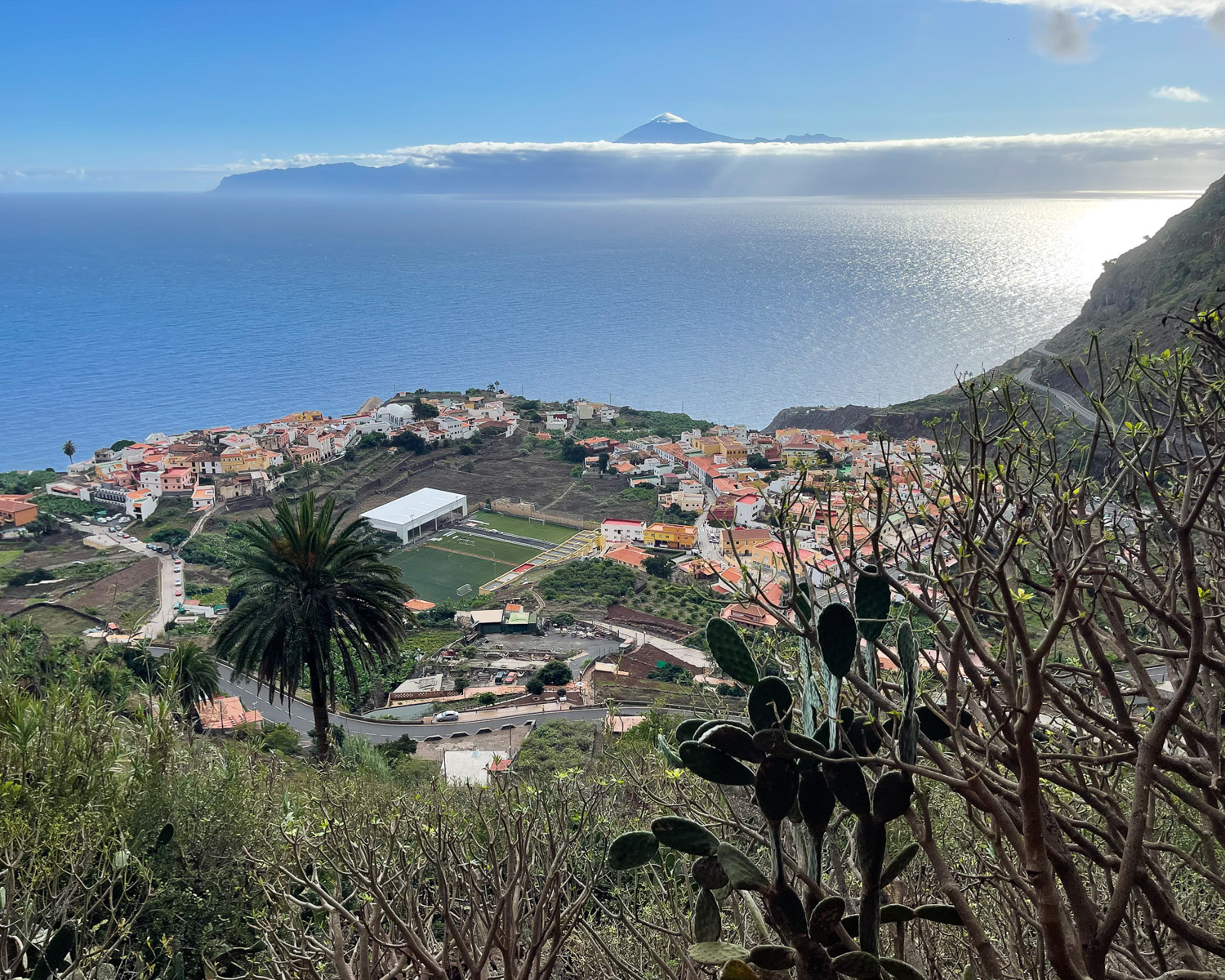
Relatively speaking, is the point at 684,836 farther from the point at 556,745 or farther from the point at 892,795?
the point at 556,745

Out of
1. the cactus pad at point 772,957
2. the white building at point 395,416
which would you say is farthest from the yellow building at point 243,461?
the cactus pad at point 772,957

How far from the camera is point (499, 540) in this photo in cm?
Answer: 3447

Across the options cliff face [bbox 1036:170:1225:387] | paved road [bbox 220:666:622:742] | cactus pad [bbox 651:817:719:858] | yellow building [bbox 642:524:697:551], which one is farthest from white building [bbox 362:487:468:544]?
cactus pad [bbox 651:817:719:858]

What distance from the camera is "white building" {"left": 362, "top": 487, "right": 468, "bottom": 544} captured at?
33812mm

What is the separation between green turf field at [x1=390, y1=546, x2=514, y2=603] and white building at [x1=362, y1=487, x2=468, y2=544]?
1140 mm

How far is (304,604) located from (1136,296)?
38.1 meters

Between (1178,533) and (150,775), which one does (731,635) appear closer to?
(1178,533)

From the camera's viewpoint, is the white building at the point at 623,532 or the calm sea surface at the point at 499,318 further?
the calm sea surface at the point at 499,318

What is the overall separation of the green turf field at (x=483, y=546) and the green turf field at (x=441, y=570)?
0.41m

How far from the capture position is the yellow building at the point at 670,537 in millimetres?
31344

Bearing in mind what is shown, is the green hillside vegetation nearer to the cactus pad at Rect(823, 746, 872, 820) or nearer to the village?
the village

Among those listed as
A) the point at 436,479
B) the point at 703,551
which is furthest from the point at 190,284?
the point at 703,551

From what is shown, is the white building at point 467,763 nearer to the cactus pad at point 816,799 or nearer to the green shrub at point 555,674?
the green shrub at point 555,674

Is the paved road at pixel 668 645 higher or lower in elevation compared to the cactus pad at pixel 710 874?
lower
